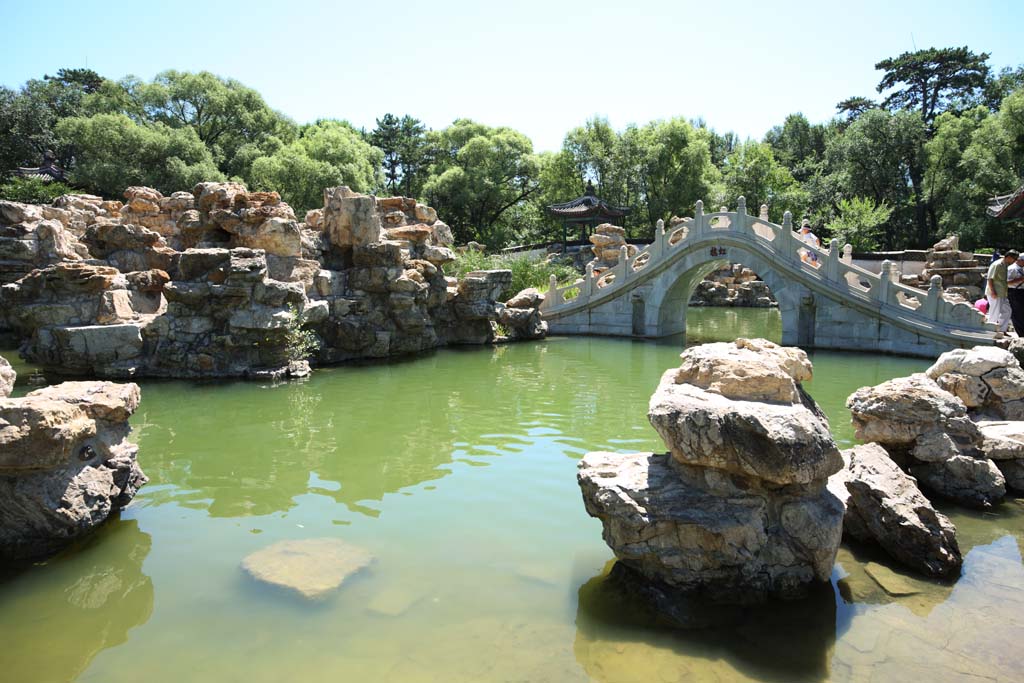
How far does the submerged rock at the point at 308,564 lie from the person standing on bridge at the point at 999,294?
32.0 feet

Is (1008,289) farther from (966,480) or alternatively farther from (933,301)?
(966,480)

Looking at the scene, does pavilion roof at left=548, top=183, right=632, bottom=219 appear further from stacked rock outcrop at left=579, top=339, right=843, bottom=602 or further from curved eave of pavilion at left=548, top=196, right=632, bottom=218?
stacked rock outcrop at left=579, top=339, right=843, bottom=602

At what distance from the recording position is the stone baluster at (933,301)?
42.1ft

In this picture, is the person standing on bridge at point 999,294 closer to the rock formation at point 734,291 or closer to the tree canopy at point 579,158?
the tree canopy at point 579,158

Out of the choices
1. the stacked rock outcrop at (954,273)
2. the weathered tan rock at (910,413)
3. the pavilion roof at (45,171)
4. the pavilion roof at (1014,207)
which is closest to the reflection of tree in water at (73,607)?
the weathered tan rock at (910,413)

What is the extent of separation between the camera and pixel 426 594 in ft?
13.3

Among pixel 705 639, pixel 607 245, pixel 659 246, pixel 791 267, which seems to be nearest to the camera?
pixel 705 639

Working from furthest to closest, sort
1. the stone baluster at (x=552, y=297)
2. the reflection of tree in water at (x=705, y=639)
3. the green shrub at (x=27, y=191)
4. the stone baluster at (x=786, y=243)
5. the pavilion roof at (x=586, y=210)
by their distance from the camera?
1. the pavilion roof at (x=586, y=210)
2. the green shrub at (x=27, y=191)
3. the stone baluster at (x=552, y=297)
4. the stone baluster at (x=786, y=243)
5. the reflection of tree in water at (x=705, y=639)

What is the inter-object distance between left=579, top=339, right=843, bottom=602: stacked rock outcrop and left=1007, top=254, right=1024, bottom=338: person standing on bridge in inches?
323

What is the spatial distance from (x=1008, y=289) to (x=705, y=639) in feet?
31.1

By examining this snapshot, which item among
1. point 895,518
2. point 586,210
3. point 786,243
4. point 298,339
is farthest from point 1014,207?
point 298,339

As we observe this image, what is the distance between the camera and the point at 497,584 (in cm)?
416

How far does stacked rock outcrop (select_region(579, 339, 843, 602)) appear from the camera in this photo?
3.50 m

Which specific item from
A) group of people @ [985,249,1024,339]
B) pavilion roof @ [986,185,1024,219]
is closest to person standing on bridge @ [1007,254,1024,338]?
group of people @ [985,249,1024,339]
